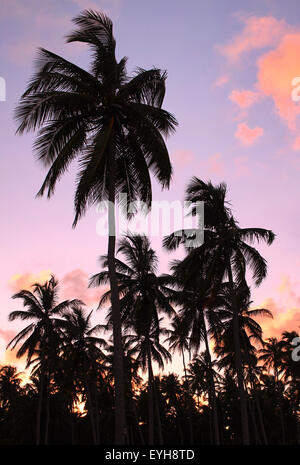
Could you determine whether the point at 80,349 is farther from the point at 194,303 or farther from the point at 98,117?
the point at 98,117

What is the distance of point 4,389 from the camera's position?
65.7m

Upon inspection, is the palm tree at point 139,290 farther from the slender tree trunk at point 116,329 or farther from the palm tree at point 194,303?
the slender tree trunk at point 116,329

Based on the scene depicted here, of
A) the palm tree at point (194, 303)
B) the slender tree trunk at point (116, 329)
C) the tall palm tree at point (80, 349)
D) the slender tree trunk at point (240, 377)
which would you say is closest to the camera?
the slender tree trunk at point (116, 329)

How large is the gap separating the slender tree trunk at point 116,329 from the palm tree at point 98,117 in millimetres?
37

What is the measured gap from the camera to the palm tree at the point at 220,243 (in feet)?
80.1

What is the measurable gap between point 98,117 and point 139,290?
17.2 metres

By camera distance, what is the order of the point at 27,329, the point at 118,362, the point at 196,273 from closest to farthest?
the point at 118,362, the point at 196,273, the point at 27,329

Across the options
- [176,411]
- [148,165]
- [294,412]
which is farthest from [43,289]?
[294,412]

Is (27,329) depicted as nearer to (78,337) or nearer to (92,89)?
(78,337)

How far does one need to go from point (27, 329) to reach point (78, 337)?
182 inches

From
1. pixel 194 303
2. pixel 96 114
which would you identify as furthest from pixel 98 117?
pixel 194 303

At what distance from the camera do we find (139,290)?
32812 mm

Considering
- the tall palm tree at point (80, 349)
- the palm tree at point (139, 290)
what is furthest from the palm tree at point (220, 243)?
the tall palm tree at point (80, 349)
